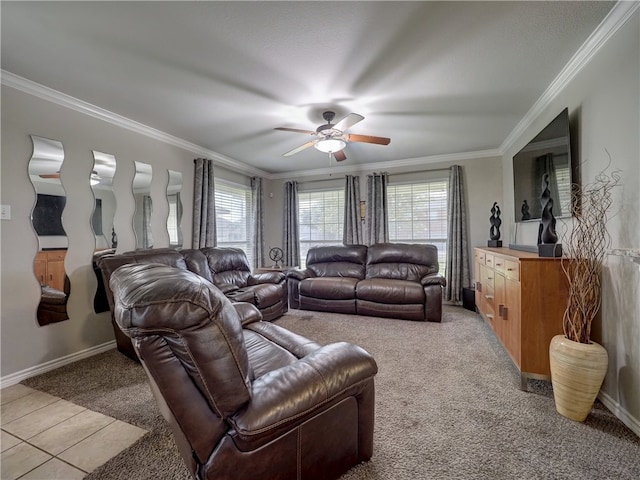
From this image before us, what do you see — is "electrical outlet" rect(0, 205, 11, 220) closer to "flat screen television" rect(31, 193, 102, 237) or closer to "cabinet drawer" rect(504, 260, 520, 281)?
"flat screen television" rect(31, 193, 102, 237)

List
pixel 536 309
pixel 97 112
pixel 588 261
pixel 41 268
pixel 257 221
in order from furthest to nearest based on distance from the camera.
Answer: pixel 257 221 → pixel 97 112 → pixel 41 268 → pixel 536 309 → pixel 588 261

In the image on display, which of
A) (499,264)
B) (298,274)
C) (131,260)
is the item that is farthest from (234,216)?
→ (499,264)

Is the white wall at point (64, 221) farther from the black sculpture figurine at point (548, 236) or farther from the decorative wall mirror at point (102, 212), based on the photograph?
the black sculpture figurine at point (548, 236)

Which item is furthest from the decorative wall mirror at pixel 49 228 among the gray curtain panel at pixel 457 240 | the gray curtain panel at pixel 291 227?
the gray curtain panel at pixel 457 240

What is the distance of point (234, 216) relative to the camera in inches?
208

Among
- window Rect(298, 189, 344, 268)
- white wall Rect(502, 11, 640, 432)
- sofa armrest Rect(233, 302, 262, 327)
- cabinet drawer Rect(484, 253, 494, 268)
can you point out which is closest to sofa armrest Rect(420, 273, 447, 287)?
cabinet drawer Rect(484, 253, 494, 268)

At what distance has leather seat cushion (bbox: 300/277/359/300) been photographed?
421cm

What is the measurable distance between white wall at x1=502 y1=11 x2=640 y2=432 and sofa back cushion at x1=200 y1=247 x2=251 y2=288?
3.71 meters

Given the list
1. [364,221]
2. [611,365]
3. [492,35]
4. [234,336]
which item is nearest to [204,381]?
[234,336]

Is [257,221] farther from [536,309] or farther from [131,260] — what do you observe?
[536,309]

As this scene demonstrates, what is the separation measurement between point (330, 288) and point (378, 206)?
6.22 ft

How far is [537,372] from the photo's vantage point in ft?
6.76

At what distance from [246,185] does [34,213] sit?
3.35m

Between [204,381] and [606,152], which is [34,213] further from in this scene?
[606,152]
